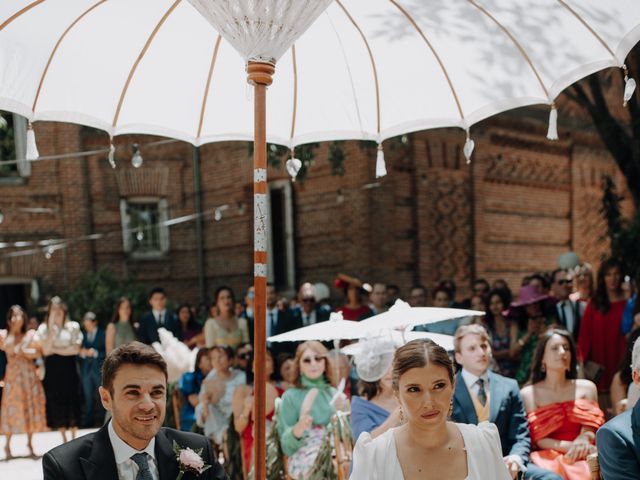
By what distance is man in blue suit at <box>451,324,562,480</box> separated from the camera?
515cm

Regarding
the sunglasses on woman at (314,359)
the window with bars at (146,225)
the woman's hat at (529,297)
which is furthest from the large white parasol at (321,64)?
the window with bars at (146,225)

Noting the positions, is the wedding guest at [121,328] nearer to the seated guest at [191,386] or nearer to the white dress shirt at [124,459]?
the seated guest at [191,386]

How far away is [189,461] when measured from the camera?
296cm

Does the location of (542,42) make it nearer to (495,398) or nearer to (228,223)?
(495,398)

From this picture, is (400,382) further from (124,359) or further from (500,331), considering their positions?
(500,331)

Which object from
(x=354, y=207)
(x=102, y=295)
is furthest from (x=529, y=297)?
(x=102, y=295)

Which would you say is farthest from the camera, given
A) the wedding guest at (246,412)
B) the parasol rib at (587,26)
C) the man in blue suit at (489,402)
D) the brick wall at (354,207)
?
the brick wall at (354,207)

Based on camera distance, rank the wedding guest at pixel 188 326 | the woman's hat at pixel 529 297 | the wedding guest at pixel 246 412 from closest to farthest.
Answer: the wedding guest at pixel 246 412
the woman's hat at pixel 529 297
the wedding guest at pixel 188 326

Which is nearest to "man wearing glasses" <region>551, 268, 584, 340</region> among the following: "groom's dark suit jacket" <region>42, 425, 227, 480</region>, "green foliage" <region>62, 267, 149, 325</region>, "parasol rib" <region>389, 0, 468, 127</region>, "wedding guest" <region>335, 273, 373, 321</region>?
"wedding guest" <region>335, 273, 373, 321</region>

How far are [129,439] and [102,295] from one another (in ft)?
45.2

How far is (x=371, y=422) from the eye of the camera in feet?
16.9

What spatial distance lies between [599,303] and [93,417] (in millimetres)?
8575

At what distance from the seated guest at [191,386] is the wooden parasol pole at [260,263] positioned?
5495 millimetres

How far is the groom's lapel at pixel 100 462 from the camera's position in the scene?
2.91m
